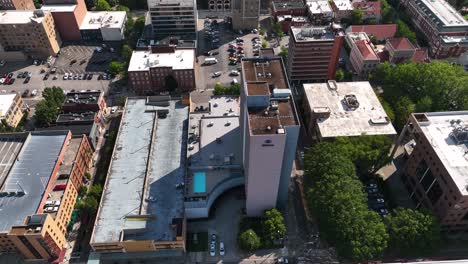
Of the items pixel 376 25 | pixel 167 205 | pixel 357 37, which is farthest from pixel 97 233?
pixel 376 25

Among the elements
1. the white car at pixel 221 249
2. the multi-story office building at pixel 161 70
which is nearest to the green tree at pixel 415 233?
the white car at pixel 221 249

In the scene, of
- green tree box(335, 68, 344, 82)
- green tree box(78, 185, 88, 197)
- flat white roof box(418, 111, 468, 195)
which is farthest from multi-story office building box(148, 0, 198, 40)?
flat white roof box(418, 111, 468, 195)

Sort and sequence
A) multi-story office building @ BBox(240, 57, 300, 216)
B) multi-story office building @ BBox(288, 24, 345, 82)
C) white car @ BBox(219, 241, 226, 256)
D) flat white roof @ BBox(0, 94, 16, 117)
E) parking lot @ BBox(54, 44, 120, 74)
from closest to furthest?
multi-story office building @ BBox(240, 57, 300, 216), white car @ BBox(219, 241, 226, 256), flat white roof @ BBox(0, 94, 16, 117), multi-story office building @ BBox(288, 24, 345, 82), parking lot @ BBox(54, 44, 120, 74)

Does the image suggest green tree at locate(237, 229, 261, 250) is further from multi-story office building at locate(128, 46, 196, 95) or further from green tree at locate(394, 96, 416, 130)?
multi-story office building at locate(128, 46, 196, 95)

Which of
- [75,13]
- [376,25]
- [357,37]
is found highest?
[376,25]

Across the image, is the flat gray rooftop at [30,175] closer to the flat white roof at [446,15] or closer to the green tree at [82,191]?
the green tree at [82,191]

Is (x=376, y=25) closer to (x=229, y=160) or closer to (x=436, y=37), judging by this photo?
(x=436, y=37)

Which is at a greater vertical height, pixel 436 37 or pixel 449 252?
pixel 436 37
